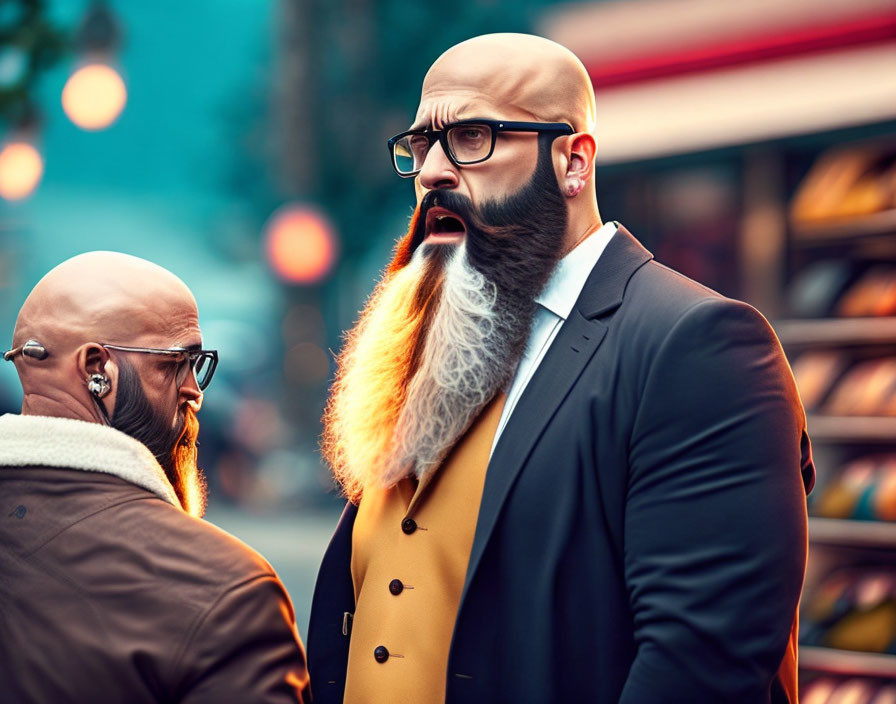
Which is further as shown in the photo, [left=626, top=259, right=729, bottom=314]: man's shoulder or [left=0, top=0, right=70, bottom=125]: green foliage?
[left=0, top=0, right=70, bottom=125]: green foliage

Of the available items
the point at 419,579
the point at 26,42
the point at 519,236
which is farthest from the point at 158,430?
the point at 26,42

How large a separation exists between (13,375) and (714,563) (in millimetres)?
17908

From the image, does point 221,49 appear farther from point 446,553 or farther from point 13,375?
point 446,553

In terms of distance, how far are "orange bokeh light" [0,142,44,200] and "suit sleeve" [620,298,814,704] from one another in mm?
4152

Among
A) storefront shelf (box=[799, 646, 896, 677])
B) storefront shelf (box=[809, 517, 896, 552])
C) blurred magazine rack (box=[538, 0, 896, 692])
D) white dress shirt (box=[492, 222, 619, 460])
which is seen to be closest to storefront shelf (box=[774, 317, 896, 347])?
blurred magazine rack (box=[538, 0, 896, 692])

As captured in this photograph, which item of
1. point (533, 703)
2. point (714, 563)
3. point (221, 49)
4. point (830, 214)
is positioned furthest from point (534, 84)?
point (221, 49)

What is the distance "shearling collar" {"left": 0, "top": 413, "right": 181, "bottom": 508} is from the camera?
2008mm

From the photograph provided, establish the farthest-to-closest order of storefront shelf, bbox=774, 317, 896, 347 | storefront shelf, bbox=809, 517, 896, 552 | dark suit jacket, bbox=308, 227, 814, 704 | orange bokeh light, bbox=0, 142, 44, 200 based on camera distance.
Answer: orange bokeh light, bbox=0, 142, 44, 200 < storefront shelf, bbox=774, 317, 896, 347 < storefront shelf, bbox=809, 517, 896, 552 < dark suit jacket, bbox=308, 227, 814, 704

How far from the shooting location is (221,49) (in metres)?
28.5

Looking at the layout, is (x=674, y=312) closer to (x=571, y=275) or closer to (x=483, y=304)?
(x=571, y=275)

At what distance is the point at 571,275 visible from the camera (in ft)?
8.36

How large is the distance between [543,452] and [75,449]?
2.91 ft

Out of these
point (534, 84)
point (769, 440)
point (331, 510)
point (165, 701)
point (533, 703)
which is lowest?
point (331, 510)

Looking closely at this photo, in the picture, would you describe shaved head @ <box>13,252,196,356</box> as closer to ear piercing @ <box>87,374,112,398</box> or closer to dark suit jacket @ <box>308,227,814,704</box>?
ear piercing @ <box>87,374,112,398</box>
